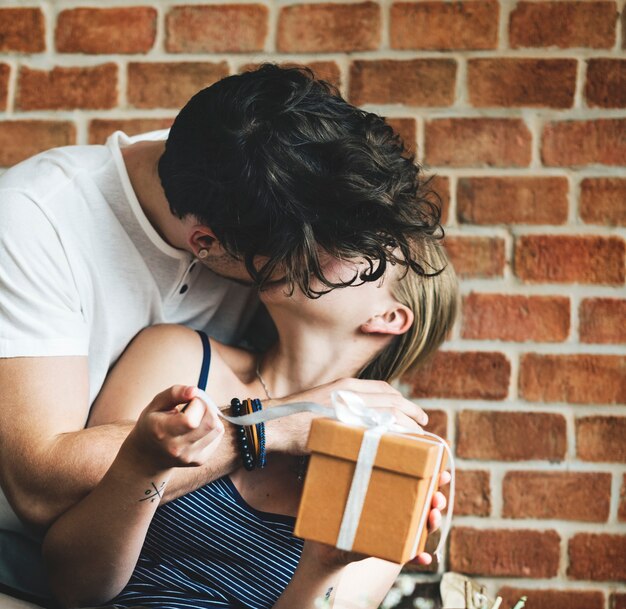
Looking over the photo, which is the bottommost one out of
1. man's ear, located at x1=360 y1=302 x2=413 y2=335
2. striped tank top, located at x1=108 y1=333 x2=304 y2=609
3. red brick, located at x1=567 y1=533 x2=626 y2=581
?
red brick, located at x1=567 y1=533 x2=626 y2=581

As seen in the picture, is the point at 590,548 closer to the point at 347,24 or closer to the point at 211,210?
the point at 211,210

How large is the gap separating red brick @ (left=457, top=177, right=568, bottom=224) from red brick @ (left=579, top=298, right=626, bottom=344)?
0.19 metres

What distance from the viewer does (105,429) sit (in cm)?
111

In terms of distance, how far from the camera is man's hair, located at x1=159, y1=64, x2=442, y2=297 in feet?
3.61

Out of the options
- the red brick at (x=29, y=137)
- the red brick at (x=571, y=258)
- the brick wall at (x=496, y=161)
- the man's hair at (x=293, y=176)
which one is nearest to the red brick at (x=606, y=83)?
the brick wall at (x=496, y=161)

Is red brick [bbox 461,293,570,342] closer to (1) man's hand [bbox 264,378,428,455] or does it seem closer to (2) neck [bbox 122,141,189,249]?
(1) man's hand [bbox 264,378,428,455]

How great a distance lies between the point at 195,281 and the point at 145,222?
17 cm

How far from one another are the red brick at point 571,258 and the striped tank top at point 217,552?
2.33 feet

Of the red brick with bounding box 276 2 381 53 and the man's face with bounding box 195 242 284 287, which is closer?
the man's face with bounding box 195 242 284 287

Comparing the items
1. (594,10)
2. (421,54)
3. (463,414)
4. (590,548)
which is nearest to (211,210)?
(421,54)

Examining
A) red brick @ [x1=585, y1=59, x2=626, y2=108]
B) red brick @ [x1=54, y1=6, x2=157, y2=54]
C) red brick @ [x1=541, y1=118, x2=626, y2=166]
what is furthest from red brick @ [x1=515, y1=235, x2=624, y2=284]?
red brick @ [x1=54, y1=6, x2=157, y2=54]

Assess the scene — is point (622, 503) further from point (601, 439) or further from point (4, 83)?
point (4, 83)

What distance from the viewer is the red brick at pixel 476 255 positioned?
147 cm

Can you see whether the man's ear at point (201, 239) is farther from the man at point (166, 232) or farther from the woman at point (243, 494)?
the woman at point (243, 494)
